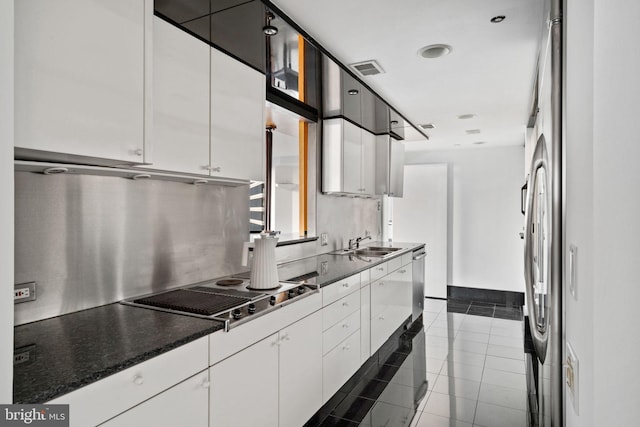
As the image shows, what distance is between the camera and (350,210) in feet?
14.6

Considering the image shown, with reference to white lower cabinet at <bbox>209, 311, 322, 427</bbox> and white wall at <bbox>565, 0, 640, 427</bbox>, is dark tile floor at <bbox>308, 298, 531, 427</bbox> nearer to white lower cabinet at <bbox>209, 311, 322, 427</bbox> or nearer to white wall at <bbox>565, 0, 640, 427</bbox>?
white lower cabinet at <bbox>209, 311, 322, 427</bbox>

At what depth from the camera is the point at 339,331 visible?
267 centimetres

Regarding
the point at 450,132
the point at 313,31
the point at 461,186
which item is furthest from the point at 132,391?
the point at 461,186

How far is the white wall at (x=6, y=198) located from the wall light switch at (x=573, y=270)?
1246 mm

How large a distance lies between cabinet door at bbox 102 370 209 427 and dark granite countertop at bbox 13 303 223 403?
5.9 inches

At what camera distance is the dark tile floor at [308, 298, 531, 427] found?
2.57 metres

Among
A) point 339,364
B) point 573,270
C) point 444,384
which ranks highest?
point 573,270

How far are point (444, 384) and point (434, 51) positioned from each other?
8.24 ft

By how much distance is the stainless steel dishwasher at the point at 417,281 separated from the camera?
4.63m

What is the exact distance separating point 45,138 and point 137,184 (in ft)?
2.45

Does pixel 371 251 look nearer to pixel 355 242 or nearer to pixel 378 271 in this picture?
pixel 355 242

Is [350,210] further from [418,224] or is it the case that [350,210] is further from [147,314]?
[147,314]

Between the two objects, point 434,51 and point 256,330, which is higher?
point 434,51

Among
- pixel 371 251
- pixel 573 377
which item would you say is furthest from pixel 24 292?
pixel 371 251
